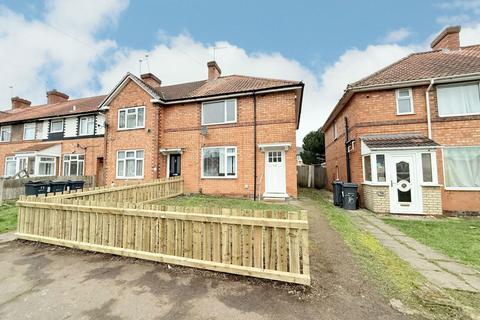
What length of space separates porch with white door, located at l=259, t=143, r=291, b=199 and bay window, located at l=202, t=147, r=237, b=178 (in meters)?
1.80

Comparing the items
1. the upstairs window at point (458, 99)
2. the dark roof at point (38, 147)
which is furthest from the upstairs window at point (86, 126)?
the upstairs window at point (458, 99)

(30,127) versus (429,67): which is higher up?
(429,67)

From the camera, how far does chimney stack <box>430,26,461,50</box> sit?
11.8m

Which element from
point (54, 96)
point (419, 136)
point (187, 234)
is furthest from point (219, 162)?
point (54, 96)

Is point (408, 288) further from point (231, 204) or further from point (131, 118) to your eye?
point (131, 118)

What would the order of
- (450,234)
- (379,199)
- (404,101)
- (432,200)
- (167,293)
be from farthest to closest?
(404,101) < (379,199) < (432,200) < (450,234) < (167,293)

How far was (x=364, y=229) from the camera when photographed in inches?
259

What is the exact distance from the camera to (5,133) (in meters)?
20.1

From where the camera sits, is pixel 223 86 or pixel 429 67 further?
pixel 223 86

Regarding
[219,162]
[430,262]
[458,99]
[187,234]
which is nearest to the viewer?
[187,234]

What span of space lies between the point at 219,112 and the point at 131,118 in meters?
6.11

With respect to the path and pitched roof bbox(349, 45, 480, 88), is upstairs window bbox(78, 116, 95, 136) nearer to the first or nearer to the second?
pitched roof bbox(349, 45, 480, 88)

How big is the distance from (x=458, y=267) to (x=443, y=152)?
7.30m

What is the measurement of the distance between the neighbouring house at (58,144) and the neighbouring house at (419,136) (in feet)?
56.8
